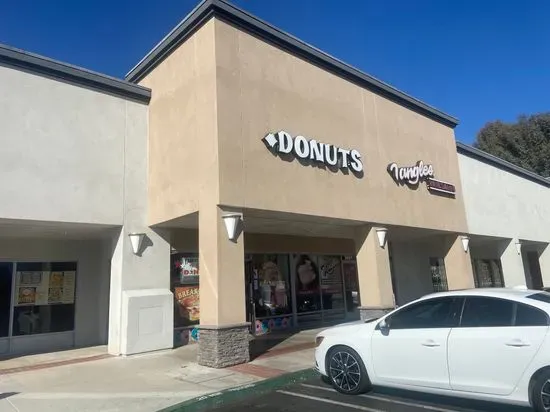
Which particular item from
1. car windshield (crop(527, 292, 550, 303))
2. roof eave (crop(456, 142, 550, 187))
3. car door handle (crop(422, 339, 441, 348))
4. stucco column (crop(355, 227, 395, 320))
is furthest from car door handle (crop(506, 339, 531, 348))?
roof eave (crop(456, 142, 550, 187))

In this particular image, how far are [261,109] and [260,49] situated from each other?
5.81ft

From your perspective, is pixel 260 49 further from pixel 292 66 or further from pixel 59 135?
pixel 59 135

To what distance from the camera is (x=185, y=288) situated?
1395cm

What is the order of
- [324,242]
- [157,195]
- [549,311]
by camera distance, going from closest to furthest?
[549,311]
[157,195]
[324,242]

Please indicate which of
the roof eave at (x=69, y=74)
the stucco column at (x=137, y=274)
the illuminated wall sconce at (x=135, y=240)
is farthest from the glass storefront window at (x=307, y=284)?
the roof eave at (x=69, y=74)

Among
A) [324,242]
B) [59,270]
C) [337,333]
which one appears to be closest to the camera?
[337,333]

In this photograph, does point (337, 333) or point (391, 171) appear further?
point (391, 171)

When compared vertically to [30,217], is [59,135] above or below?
above

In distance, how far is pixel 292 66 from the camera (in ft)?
42.2

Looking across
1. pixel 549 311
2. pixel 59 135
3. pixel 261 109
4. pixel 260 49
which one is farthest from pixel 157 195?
pixel 549 311

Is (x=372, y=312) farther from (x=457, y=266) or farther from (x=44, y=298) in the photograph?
(x=44, y=298)

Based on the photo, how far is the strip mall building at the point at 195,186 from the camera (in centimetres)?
1063

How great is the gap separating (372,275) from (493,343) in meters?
8.64

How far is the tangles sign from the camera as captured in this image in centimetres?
1555
